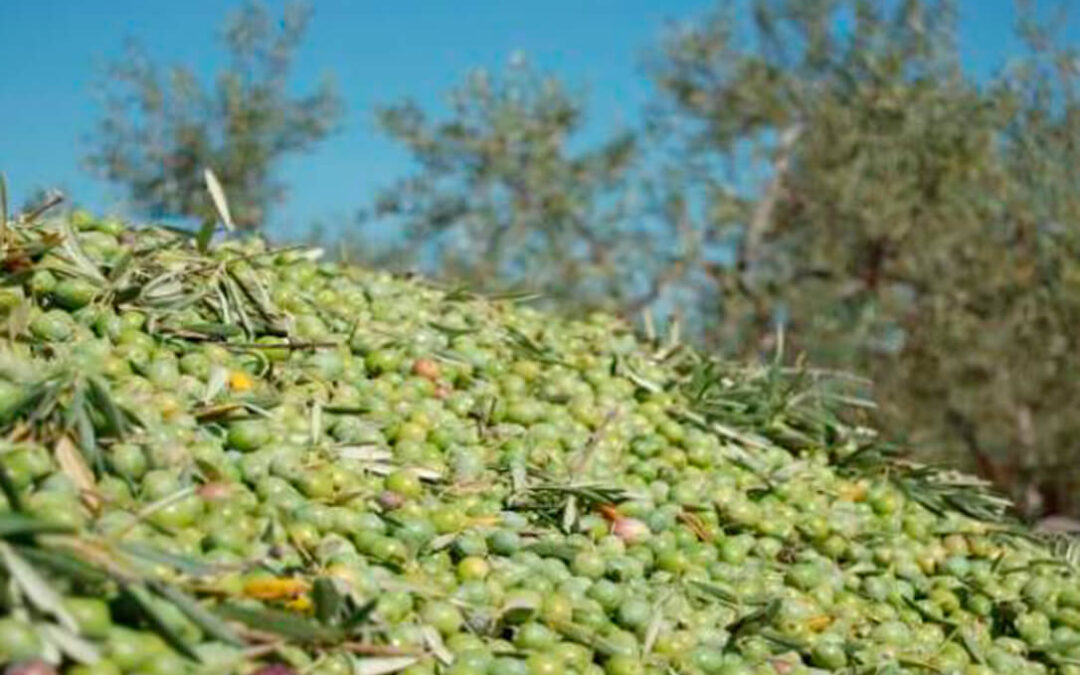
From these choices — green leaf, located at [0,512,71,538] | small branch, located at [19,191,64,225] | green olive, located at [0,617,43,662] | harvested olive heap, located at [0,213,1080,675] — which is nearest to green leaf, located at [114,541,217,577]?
harvested olive heap, located at [0,213,1080,675]

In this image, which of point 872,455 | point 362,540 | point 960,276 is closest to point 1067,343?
point 960,276

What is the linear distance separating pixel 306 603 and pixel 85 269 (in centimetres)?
136

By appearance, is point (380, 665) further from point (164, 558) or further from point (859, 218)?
point (859, 218)

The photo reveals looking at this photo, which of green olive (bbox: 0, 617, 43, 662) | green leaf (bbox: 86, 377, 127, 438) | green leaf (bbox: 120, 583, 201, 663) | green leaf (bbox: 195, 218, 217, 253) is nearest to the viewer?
green olive (bbox: 0, 617, 43, 662)

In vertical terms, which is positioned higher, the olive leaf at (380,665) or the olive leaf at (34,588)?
the olive leaf at (34,588)

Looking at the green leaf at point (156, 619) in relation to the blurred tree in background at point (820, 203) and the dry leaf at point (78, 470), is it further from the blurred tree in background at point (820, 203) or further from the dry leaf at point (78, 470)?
the blurred tree in background at point (820, 203)

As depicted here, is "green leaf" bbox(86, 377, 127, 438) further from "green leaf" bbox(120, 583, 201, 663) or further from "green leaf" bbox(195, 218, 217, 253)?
"green leaf" bbox(195, 218, 217, 253)

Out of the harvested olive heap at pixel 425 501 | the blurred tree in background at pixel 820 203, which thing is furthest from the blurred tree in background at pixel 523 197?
the harvested olive heap at pixel 425 501

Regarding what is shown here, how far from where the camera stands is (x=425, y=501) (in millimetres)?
2939

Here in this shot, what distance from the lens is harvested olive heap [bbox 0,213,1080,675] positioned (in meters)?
2.07

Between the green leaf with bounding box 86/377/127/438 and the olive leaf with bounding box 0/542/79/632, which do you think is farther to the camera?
the green leaf with bounding box 86/377/127/438

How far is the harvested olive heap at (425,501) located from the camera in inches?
81.4

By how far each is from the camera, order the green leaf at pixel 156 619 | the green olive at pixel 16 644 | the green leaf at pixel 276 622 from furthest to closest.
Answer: the green leaf at pixel 276 622, the green leaf at pixel 156 619, the green olive at pixel 16 644

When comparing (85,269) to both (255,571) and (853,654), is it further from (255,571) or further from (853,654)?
(853,654)
